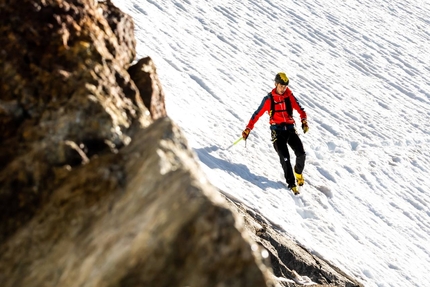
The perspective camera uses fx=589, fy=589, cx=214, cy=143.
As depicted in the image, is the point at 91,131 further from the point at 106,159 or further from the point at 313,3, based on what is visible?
the point at 313,3

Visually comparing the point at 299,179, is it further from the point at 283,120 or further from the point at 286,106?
the point at 286,106

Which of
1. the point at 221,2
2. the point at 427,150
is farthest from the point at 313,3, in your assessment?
the point at 427,150

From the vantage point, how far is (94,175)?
4.45 meters

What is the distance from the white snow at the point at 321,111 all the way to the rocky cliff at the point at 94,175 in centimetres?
587

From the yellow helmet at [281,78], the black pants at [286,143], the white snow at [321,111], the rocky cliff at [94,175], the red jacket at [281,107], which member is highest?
the rocky cliff at [94,175]

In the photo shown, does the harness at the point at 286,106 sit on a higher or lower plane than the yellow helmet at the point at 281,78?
lower

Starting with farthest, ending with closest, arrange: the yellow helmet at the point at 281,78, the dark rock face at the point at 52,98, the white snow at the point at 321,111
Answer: the white snow at the point at 321,111
the yellow helmet at the point at 281,78
the dark rock face at the point at 52,98

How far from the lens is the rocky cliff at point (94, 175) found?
3.66 metres

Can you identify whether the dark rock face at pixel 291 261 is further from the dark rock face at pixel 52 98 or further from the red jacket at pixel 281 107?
the dark rock face at pixel 52 98

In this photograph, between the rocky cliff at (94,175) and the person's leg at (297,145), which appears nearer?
the rocky cliff at (94,175)

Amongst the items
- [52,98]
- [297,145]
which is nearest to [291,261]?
[297,145]

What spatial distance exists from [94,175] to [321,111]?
13628 mm

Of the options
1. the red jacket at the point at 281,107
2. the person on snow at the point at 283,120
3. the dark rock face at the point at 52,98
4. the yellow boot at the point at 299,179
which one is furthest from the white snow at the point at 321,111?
the dark rock face at the point at 52,98

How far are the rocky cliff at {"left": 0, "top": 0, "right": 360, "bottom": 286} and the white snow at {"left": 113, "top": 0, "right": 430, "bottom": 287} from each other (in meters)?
5.87
